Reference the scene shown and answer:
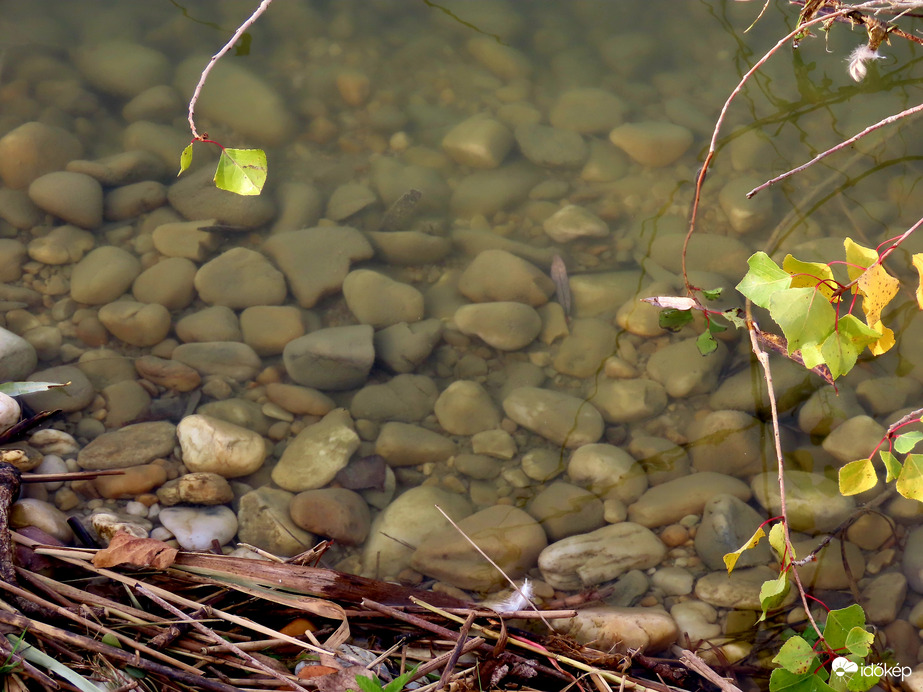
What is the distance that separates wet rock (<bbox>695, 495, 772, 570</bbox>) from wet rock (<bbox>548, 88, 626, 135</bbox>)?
2.78 m

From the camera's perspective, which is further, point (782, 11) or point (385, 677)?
point (782, 11)

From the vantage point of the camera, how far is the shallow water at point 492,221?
314 centimetres

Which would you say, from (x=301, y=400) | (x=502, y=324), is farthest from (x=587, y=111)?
(x=301, y=400)

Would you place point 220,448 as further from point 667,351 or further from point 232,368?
point 667,351

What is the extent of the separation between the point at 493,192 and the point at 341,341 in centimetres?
153

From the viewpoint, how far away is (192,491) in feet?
9.46

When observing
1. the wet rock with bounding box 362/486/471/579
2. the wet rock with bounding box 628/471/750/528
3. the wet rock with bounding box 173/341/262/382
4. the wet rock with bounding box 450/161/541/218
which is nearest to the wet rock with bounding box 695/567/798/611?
the wet rock with bounding box 628/471/750/528

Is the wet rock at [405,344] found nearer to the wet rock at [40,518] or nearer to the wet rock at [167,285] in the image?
the wet rock at [167,285]

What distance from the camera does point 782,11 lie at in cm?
462

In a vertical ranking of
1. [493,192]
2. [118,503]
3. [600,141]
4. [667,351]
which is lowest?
[118,503]

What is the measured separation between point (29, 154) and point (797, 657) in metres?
4.75

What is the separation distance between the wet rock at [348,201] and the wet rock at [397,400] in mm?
1320

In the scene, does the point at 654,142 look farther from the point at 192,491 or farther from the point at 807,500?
the point at 192,491

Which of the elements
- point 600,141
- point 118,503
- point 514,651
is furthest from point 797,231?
point 118,503
